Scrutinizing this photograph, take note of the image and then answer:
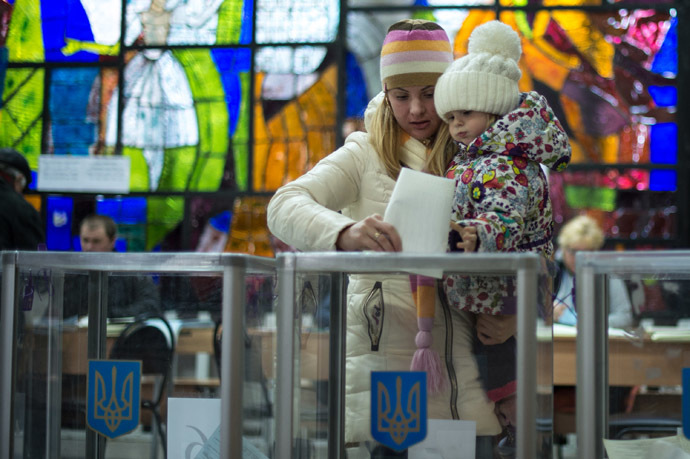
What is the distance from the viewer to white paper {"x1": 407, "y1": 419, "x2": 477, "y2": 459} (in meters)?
1.21

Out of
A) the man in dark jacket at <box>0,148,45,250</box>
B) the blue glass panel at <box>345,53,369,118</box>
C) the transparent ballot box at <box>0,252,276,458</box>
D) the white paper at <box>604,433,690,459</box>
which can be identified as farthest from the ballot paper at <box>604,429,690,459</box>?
the blue glass panel at <box>345,53,369,118</box>

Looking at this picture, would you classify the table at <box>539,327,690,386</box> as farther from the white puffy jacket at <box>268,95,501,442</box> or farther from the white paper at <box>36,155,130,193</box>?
the white paper at <box>36,155,130,193</box>

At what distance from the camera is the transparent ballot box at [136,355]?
1.27 metres

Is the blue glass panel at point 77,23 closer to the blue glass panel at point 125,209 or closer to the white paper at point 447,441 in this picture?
the blue glass panel at point 125,209

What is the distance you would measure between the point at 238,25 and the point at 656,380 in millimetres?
4987

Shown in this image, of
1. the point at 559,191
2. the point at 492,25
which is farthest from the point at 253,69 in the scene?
the point at 492,25

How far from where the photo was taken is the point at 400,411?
47.4 inches

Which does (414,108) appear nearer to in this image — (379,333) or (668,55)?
(379,333)

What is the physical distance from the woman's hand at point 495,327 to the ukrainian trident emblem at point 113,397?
0.49m

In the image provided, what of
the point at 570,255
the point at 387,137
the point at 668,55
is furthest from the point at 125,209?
the point at 387,137

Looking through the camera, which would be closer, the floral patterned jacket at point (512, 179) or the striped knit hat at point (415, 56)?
the floral patterned jacket at point (512, 179)

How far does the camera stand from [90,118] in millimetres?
5844

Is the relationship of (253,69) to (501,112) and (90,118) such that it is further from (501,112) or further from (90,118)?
(501,112)

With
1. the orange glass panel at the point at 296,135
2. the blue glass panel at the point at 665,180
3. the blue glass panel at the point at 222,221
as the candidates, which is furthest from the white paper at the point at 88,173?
the blue glass panel at the point at 665,180
